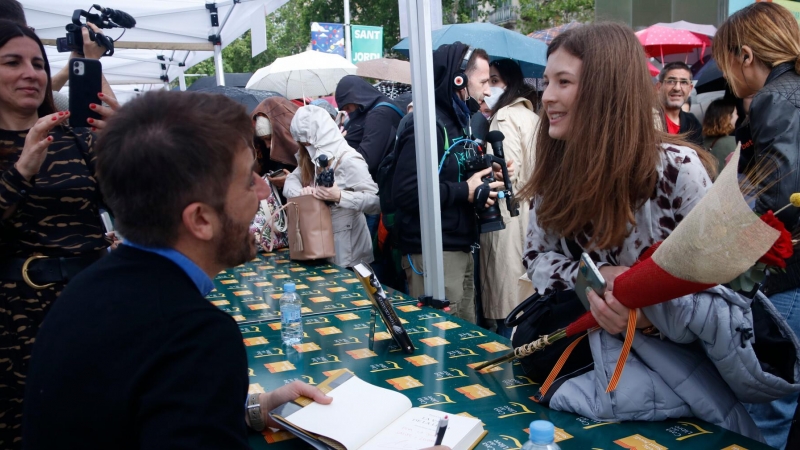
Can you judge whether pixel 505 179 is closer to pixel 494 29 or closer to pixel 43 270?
pixel 43 270

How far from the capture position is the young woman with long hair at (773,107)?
2.45 meters

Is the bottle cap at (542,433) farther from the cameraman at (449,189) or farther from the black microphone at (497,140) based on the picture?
the black microphone at (497,140)

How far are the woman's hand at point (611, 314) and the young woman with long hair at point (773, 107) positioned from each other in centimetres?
94

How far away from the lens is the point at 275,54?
1335 inches

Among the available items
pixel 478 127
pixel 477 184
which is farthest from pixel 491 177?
pixel 478 127

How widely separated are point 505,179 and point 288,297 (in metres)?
1.52

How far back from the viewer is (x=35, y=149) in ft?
7.47

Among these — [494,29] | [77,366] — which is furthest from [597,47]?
[494,29]

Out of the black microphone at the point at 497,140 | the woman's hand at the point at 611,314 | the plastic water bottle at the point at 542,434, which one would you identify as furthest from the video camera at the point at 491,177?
the plastic water bottle at the point at 542,434

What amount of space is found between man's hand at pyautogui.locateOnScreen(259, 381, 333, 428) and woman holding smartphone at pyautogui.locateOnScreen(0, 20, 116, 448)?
107cm

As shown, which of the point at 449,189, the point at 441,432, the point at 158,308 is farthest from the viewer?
the point at 449,189

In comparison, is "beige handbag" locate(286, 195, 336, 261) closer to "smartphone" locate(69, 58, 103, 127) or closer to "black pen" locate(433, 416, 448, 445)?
"smartphone" locate(69, 58, 103, 127)

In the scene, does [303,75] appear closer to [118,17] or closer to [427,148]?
[118,17]

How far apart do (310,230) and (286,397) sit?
2.62 metres
